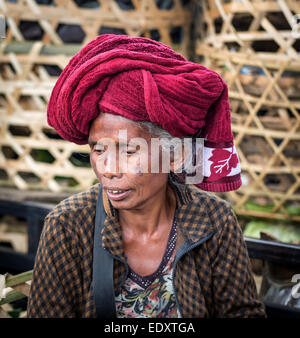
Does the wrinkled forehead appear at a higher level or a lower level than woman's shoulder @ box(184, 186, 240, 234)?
higher

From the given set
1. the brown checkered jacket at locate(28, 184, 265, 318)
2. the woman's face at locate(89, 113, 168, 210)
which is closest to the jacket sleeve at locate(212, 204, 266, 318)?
the brown checkered jacket at locate(28, 184, 265, 318)

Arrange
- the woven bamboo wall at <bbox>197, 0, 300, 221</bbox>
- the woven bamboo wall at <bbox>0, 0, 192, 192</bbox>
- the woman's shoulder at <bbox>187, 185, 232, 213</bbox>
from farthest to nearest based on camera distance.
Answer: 1. the woven bamboo wall at <bbox>0, 0, 192, 192</bbox>
2. the woven bamboo wall at <bbox>197, 0, 300, 221</bbox>
3. the woman's shoulder at <bbox>187, 185, 232, 213</bbox>

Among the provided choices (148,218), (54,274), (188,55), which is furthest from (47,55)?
(54,274)

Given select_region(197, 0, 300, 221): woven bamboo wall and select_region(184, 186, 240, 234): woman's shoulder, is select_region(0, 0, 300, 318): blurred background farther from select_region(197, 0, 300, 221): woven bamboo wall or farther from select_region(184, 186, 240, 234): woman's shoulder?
select_region(184, 186, 240, 234): woman's shoulder

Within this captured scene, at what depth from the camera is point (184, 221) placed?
1458 millimetres

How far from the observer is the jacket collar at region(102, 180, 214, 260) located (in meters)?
1.37

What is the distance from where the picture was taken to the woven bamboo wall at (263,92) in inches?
85.7

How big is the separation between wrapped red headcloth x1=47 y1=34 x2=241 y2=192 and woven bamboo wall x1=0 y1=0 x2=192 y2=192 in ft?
3.99

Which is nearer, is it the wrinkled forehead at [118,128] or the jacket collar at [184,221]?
the wrinkled forehead at [118,128]

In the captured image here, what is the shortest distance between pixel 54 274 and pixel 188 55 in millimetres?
1869

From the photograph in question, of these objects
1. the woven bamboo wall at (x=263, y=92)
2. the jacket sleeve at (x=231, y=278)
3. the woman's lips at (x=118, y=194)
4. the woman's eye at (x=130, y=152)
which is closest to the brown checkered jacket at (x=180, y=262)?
the jacket sleeve at (x=231, y=278)

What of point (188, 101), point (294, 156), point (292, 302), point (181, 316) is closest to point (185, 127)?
point (188, 101)

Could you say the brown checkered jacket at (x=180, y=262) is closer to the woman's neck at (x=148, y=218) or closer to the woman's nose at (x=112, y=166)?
the woman's neck at (x=148, y=218)
